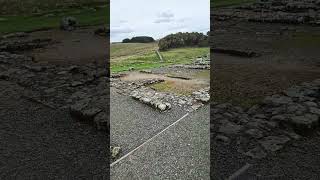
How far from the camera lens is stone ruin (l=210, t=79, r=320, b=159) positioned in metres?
8.84

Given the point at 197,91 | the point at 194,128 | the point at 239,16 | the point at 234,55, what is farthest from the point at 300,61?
the point at 239,16

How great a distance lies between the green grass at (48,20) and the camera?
97.6ft

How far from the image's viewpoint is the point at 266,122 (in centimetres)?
976

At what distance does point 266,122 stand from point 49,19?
27078 mm

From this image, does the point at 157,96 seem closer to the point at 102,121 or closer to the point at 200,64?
the point at 200,64

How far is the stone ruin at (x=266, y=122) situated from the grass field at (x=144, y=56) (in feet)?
4.89

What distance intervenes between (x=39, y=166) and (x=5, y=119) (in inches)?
129

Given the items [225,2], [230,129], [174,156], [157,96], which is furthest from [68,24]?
[174,156]

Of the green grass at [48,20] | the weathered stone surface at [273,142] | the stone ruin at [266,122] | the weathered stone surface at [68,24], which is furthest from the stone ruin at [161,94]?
the green grass at [48,20]

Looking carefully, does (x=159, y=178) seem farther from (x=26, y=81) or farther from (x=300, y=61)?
(x=300, y=61)

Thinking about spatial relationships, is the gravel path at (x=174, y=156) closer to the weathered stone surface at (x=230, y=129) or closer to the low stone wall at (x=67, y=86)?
the weathered stone surface at (x=230, y=129)

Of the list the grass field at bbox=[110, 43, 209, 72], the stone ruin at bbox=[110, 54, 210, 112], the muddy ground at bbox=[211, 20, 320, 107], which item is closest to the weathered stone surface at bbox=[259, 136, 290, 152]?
the stone ruin at bbox=[110, 54, 210, 112]

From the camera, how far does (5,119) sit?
1113cm

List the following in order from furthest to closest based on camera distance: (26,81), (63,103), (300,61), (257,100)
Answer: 1. (300,61)
2. (26,81)
3. (63,103)
4. (257,100)
